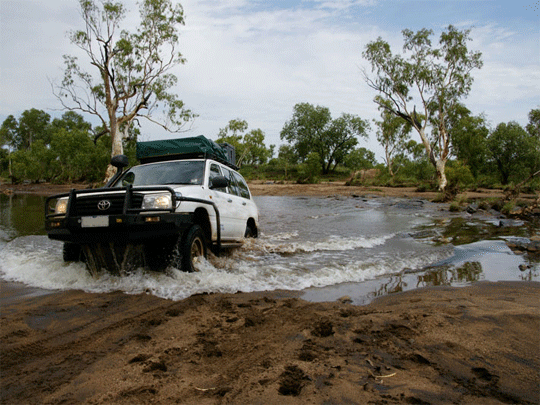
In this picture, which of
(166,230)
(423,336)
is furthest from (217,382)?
(166,230)

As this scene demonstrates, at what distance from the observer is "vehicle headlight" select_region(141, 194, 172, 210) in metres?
4.72

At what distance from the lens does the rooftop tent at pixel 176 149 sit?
6914mm

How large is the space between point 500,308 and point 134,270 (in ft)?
14.5

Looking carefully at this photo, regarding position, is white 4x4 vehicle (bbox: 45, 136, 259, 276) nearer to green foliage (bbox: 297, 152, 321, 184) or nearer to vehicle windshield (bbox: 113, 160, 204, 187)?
vehicle windshield (bbox: 113, 160, 204, 187)

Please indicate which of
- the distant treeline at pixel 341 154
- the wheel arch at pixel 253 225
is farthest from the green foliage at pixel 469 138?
the wheel arch at pixel 253 225

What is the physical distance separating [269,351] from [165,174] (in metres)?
4.08

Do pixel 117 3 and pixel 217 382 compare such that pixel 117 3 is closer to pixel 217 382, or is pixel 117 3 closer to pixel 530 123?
pixel 217 382

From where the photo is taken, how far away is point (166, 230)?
181 inches

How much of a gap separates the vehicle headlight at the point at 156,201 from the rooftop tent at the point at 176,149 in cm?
207

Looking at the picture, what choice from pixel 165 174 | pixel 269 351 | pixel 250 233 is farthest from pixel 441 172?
pixel 269 351

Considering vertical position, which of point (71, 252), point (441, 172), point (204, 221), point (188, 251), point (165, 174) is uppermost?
point (441, 172)

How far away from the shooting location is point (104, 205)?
4.68 metres

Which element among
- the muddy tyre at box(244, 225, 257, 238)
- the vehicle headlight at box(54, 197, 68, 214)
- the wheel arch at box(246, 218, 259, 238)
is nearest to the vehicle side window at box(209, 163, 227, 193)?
the muddy tyre at box(244, 225, 257, 238)

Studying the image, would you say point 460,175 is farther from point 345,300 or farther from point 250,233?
point 345,300
